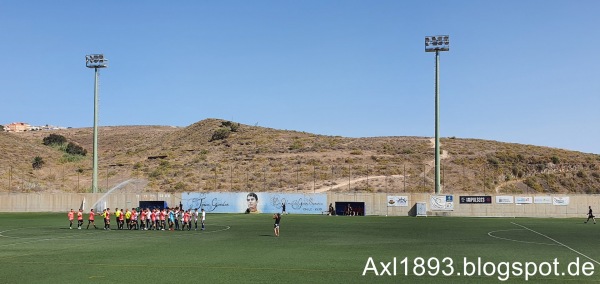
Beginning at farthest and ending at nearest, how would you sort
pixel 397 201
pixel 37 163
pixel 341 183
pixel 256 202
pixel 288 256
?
pixel 37 163 < pixel 341 183 < pixel 256 202 < pixel 397 201 < pixel 288 256

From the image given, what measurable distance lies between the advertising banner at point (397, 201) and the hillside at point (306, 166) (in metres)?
18.4

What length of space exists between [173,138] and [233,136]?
26.0 metres

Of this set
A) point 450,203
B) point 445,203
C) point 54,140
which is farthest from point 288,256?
point 54,140

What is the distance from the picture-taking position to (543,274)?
23891mm

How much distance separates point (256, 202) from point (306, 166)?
34803mm

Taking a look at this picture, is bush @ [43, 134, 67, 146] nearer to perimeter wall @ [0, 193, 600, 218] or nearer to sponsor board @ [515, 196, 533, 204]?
perimeter wall @ [0, 193, 600, 218]

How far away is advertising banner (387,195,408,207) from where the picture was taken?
78.5m

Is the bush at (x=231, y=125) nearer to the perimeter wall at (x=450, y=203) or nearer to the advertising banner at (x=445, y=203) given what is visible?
the perimeter wall at (x=450, y=203)

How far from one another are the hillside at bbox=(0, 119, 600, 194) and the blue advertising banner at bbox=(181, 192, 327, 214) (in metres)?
16.1

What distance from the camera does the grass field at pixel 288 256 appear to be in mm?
23234

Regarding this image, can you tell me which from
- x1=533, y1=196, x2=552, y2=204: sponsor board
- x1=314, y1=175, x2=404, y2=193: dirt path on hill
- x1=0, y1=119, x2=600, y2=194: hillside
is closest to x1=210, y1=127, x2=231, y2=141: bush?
x1=0, y1=119, x2=600, y2=194: hillside

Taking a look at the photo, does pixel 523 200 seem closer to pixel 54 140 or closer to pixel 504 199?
pixel 504 199

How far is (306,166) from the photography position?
117375mm

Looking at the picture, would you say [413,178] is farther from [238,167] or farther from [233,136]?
[233,136]
